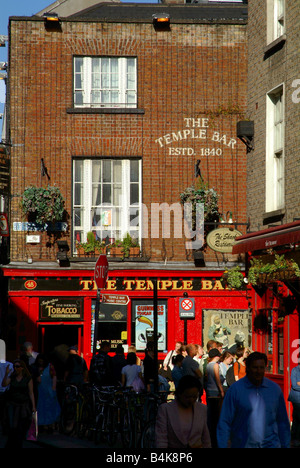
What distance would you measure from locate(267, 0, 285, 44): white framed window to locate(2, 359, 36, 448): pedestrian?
10.8 m

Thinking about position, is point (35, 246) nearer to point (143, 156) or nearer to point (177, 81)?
point (143, 156)

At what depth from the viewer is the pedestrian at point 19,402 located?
45.0 ft

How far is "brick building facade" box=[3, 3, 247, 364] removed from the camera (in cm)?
2448

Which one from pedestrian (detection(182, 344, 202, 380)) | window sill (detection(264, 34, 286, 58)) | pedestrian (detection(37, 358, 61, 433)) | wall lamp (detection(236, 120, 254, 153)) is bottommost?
pedestrian (detection(37, 358, 61, 433))

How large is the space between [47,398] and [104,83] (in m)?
10.6

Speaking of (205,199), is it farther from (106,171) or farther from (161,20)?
(161,20)

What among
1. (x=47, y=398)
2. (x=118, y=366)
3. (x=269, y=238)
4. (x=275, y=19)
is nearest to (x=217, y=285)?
(x=269, y=238)

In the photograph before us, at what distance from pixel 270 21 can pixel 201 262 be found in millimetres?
6767

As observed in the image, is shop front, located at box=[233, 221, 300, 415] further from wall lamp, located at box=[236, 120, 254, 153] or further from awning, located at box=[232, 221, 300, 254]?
wall lamp, located at box=[236, 120, 254, 153]

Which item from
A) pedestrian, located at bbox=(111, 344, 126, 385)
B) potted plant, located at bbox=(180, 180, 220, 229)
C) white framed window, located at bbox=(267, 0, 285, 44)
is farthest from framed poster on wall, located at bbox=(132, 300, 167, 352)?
white framed window, located at bbox=(267, 0, 285, 44)

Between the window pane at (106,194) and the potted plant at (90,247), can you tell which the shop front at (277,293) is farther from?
the window pane at (106,194)

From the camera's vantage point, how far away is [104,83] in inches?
974

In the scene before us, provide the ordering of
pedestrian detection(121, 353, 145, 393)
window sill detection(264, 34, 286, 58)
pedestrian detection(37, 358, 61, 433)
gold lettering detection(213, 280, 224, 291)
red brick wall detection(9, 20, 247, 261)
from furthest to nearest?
red brick wall detection(9, 20, 247, 261), gold lettering detection(213, 280, 224, 291), window sill detection(264, 34, 286, 58), pedestrian detection(37, 358, 61, 433), pedestrian detection(121, 353, 145, 393)

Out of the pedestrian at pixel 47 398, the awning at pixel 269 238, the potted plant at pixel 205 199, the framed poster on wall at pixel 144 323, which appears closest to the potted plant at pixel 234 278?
the awning at pixel 269 238
